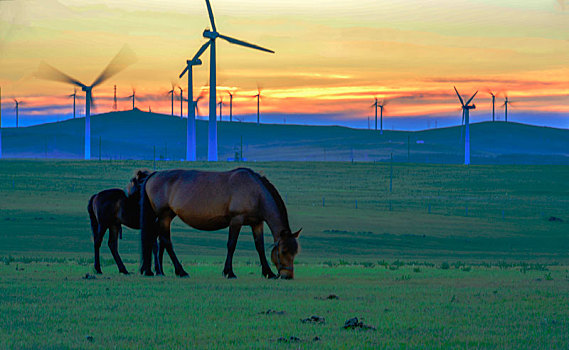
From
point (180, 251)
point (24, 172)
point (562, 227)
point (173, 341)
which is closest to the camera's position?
point (173, 341)

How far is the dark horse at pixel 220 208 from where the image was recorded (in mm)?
19812

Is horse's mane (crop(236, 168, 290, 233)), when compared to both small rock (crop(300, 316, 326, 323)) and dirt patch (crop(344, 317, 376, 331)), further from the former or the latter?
dirt patch (crop(344, 317, 376, 331))

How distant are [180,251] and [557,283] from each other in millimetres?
25894

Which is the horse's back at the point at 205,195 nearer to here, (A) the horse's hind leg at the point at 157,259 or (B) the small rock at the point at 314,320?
(A) the horse's hind leg at the point at 157,259

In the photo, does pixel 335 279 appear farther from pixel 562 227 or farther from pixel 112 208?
pixel 562 227

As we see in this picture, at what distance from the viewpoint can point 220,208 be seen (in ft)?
66.8

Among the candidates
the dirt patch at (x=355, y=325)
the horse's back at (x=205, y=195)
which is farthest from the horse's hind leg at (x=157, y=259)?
the dirt patch at (x=355, y=325)

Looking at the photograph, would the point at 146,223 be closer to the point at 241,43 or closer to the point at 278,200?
the point at 278,200

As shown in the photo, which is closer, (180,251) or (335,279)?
(335,279)

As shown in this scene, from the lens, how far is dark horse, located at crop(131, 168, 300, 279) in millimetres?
19812

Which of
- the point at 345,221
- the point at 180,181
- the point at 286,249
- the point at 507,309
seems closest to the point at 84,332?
the point at 507,309

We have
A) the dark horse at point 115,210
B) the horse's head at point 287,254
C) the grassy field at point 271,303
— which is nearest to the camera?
the grassy field at point 271,303

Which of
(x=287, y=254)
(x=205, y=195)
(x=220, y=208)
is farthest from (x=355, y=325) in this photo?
(x=205, y=195)

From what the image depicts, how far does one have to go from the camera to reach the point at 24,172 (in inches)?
4887
